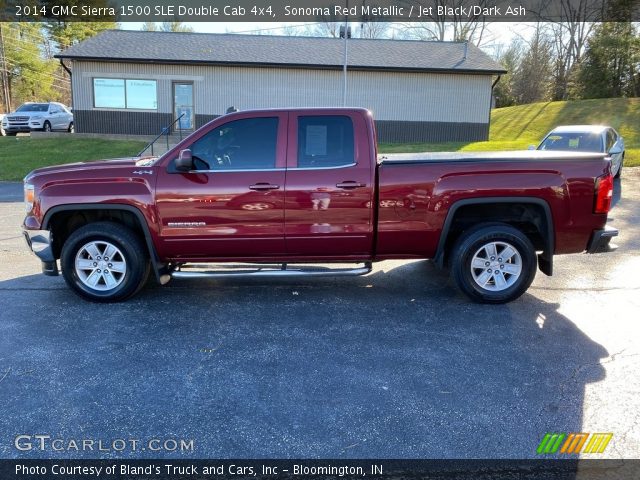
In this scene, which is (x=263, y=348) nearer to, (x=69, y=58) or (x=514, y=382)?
(x=514, y=382)

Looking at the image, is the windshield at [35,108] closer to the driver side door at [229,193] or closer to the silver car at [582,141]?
the silver car at [582,141]

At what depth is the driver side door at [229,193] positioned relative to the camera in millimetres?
4973

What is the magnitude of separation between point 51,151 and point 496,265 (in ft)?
63.0

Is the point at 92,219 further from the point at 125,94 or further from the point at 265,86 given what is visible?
the point at 125,94

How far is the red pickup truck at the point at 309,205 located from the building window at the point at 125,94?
19.7 meters

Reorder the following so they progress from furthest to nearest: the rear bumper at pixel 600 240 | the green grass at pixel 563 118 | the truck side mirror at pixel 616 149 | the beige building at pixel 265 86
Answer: the green grass at pixel 563 118, the beige building at pixel 265 86, the truck side mirror at pixel 616 149, the rear bumper at pixel 600 240

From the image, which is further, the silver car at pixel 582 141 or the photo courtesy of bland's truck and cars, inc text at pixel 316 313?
the silver car at pixel 582 141

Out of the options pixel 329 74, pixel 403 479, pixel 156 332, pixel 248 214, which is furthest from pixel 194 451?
pixel 329 74

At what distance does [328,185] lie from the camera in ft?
16.3

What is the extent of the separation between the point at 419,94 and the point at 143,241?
20431mm

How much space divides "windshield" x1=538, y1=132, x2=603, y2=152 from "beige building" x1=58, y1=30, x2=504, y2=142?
11.4m

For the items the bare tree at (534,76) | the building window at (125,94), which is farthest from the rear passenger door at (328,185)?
the bare tree at (534,76)

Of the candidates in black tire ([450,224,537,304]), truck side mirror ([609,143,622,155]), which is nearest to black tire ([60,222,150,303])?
black tire ([450,224,537,304])

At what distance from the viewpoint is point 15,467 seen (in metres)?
2.69
